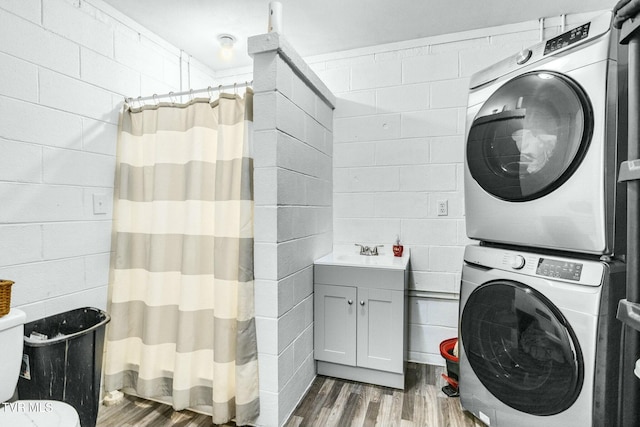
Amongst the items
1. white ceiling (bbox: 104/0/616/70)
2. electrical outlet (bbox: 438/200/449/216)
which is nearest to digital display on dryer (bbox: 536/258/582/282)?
electrical outlet (bbox: 438/200/449/216)

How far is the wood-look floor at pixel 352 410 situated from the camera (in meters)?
1.75

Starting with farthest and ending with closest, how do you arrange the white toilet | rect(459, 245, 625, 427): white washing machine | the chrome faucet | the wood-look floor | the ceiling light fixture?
the chrome faucet, the ceiling light fixture, the wood-look floor, rect(459, 245, 625, 427): white washing machine, the white toilet

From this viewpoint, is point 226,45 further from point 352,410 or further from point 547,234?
point 352,410

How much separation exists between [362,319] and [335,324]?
18 cm

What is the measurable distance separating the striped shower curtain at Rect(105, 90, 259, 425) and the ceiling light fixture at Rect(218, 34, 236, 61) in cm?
80

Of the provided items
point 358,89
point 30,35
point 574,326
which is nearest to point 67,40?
point 30,35

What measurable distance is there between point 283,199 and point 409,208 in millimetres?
1136

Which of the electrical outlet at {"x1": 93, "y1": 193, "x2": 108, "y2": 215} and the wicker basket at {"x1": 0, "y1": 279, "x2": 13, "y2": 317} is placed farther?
the electrical outlet at {"x1": 93, "y1": 193, "x2": 108, "y2": 215}

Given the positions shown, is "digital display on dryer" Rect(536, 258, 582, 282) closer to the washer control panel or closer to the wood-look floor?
the washer control panel

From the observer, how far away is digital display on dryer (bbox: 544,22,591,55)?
1.28 metres

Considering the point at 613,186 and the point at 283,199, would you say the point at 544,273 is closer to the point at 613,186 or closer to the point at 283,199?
the point at 613,186

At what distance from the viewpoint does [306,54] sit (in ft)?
8.55

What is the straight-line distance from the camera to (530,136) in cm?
143

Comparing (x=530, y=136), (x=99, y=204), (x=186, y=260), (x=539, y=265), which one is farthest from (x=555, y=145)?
(x=99, y=204)
